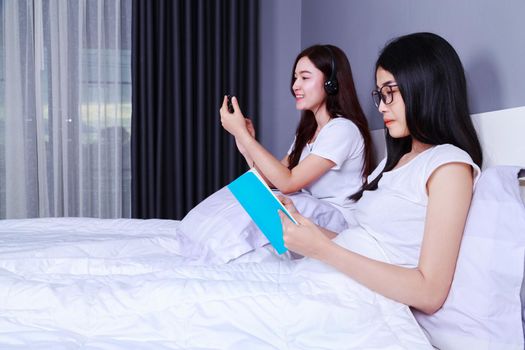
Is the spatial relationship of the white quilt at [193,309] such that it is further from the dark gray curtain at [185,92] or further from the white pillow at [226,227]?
the dark gray curtain at [185,92]

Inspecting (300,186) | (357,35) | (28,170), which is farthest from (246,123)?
(28,170)

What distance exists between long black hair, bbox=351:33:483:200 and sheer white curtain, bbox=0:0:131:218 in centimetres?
222

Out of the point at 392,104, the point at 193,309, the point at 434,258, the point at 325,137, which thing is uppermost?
the point at 392,104

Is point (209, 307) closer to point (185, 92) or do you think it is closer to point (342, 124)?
point (342, 124)

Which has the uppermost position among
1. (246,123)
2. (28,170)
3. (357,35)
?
(357,35)

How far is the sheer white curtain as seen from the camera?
9.00ft

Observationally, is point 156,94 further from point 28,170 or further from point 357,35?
point 357,35

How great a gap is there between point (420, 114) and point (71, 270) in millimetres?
889

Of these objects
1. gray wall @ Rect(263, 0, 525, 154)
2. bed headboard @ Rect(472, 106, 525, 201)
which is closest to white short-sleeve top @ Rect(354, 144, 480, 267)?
bed headboard @ Rect(472, 106, 525, 201)

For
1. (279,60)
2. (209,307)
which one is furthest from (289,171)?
(279,60)

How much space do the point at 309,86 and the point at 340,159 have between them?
13.3 inches

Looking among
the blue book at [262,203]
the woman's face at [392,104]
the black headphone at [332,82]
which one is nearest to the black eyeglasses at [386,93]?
the woman's face at [392,104]

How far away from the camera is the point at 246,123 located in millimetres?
1707

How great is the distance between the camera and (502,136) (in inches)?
38.5
